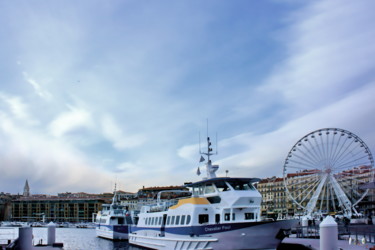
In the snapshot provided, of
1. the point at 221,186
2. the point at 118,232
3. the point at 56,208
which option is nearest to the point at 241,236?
the point at 221,186

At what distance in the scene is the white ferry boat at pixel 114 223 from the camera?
55.0 m

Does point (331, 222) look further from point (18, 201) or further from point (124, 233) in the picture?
point (18, 201)

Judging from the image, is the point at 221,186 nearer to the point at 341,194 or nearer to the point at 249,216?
the point at 249,216

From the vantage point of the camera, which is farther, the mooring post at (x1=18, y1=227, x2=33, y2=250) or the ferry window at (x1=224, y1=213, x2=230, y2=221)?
the ferry window at (x1=224, y1=213, x2=230, y2=221)

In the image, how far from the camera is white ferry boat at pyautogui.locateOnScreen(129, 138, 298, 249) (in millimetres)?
27266

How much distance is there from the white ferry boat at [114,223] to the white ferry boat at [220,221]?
68.9 ft

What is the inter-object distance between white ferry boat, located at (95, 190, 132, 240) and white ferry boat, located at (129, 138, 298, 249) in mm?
20994

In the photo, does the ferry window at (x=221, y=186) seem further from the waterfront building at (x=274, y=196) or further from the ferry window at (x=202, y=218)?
the waterfront building at (x=274, y=196)

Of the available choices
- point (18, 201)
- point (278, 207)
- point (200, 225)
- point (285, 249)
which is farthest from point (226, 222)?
point (18, 201)

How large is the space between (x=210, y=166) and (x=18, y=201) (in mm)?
179620

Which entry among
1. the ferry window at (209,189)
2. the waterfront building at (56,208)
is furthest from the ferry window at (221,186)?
the waterfront building at (56,208)

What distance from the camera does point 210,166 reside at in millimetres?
34594

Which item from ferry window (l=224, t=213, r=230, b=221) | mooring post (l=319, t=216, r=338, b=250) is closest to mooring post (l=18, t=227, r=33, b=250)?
ferry window (l=224, t=213, r=230, b=221)

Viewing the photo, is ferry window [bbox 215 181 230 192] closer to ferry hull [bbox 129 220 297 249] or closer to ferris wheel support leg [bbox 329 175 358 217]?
ferry hull [bbox 129 220 297 249]
